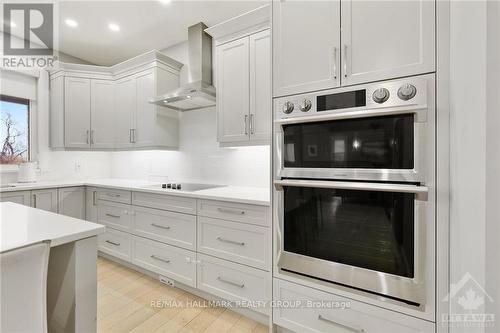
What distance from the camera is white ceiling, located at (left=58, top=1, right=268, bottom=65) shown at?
91.6 inches

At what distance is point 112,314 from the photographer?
180 centimetres

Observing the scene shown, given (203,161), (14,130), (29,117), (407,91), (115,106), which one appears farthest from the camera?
(115,106)

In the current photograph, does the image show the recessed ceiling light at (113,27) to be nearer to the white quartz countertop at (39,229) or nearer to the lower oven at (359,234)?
the white quartz countertop at (39,229)

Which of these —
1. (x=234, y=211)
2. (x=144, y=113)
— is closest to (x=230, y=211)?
(x=234, y=211)

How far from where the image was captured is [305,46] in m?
1.40

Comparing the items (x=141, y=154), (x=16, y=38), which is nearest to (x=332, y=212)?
(x=141, y=154)

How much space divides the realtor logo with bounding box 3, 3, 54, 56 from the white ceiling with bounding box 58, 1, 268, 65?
12 centimetres

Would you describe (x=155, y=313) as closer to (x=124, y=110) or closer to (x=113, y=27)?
(x=124, y=110)

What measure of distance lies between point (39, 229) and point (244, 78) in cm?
171

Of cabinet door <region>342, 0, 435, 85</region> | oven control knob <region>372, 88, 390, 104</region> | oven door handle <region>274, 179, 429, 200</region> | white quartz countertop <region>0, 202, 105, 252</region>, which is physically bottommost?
white quartz countertop <region>0, 202, 105, 252</region>

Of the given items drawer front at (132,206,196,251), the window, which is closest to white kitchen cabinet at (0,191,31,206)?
the window

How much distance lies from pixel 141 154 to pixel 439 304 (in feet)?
11.7

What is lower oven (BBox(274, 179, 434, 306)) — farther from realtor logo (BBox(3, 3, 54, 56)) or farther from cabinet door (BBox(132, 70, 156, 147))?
realtor logo (BBox(3, 3, 54, 56))

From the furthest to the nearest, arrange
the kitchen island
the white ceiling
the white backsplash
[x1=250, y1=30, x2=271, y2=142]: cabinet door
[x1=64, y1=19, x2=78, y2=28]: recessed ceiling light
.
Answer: [x1=64, y1=19, x2=78, y2=28]: recessed ceiling light, the white backsplash, the white ceiling, [x1=250, y1=30, x2=271, y2=142]: cabinet door, the kitchen island
